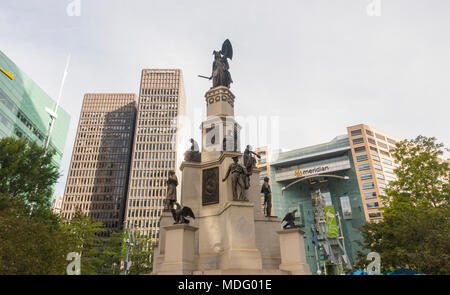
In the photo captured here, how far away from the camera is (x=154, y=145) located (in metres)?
108

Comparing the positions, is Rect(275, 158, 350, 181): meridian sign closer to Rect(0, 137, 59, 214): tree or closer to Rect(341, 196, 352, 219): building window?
Rect(341, 196, 352, 219): building window

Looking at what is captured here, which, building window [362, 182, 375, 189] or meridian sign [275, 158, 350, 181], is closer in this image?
building window [362, 182, 375, 189]

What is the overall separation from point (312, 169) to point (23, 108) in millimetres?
76066

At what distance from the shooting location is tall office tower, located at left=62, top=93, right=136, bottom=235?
10781 cm

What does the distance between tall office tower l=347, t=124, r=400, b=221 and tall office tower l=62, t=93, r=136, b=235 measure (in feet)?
272

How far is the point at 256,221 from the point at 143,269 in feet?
100

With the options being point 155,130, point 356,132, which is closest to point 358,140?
point 356,132

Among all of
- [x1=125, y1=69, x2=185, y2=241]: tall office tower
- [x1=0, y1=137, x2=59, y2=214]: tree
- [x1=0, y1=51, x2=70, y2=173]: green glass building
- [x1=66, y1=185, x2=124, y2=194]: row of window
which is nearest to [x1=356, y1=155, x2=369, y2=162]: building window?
[x1=125, y1=69, x2=185, y2=241]: tall office tower

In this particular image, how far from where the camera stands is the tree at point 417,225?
16078mm

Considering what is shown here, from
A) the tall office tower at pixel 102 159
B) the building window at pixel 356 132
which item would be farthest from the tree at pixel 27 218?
the tall office tower at pixel 102 159

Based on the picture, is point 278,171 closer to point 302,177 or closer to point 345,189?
point 302,177
